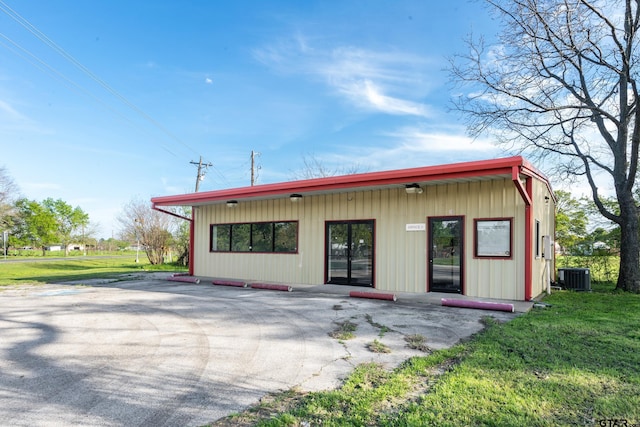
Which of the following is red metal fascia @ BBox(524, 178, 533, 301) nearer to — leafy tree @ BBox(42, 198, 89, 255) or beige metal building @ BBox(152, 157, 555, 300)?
beige metal building @ BBox(152, 157, 555, 300)

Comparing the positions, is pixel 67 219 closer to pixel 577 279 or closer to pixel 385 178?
pixel 385 178

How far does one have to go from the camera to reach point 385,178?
8844mm

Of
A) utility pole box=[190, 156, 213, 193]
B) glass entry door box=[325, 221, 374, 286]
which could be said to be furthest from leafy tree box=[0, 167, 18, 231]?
glass entry door box=[325, 221, 374, 286]

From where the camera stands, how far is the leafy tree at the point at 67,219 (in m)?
53.2

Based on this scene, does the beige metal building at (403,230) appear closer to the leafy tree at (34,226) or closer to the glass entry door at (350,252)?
the glass entry door at (350,252)

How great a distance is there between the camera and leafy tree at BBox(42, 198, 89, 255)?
53169 millimetres

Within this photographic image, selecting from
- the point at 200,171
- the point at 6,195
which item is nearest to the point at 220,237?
the point at 200,171

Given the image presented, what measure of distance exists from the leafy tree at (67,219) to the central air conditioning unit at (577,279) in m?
60.0

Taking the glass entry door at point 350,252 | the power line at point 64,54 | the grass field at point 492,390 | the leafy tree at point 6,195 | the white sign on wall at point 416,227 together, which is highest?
the power line at point 64,54

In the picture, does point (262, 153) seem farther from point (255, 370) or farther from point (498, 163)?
point (255, 370)

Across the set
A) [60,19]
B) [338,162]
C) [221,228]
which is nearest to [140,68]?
[60,19]


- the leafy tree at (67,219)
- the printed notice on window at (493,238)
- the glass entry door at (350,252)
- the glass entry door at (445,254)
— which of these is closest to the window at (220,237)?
the glass entry door at (350,252)

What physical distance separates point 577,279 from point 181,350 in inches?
447

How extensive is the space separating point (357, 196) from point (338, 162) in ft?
67.5
